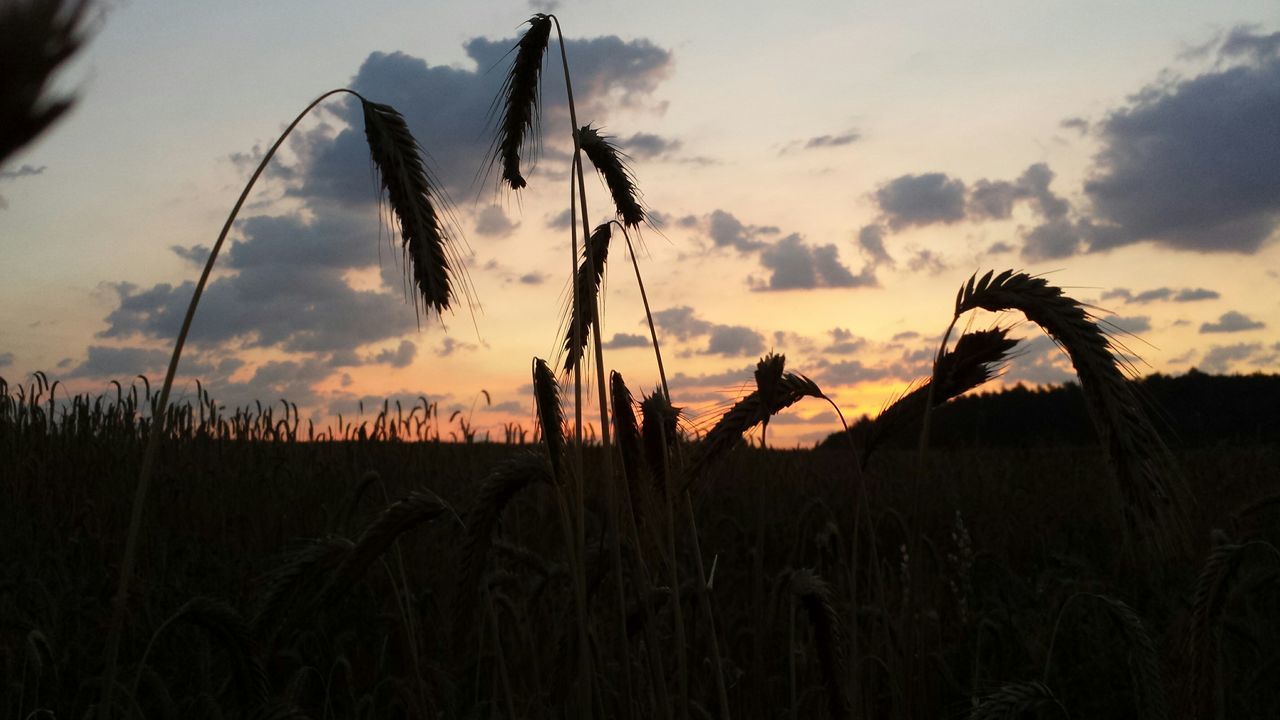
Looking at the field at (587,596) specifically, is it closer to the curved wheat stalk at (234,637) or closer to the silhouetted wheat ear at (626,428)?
the curved wheat stalk at (234,637)

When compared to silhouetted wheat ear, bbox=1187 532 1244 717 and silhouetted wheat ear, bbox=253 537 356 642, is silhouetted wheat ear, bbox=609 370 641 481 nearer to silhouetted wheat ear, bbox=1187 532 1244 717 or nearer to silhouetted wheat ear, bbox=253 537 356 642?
silhouetted wheat ear, bbox=253 537 356 642

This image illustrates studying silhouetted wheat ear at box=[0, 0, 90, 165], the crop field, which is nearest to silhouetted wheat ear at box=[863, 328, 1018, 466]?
the crop field

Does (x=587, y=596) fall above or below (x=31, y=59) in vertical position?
below

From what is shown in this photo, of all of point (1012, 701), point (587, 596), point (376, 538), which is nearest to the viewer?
point (1012, 701)

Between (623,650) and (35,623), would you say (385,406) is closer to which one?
(35,623)

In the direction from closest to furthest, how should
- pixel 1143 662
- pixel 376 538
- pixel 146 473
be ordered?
pixel 146 473, pixel 376 538, pixel 1143 662

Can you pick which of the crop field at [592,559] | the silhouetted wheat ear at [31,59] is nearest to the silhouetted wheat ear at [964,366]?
the crop field at [592,559]

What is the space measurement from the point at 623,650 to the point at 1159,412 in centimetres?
125

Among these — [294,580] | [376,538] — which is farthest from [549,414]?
[294,580]

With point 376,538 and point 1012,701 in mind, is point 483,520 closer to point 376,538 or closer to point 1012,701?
point 376,538

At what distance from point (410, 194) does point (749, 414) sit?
1.06m

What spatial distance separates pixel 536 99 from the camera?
2.65 metres

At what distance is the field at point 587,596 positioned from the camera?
8.23 feet

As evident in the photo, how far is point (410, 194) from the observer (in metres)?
2.27
